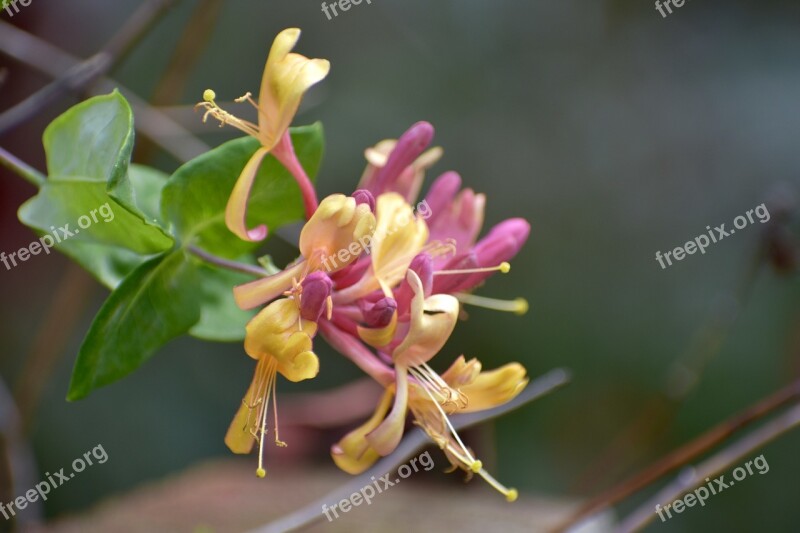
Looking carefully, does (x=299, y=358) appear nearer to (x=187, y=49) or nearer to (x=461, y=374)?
(x=461, y=374)

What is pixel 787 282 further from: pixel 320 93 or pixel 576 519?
pixel 576 519

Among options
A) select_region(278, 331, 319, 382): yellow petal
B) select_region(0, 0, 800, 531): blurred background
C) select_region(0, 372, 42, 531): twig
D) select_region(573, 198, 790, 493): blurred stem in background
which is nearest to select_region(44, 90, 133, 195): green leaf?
select_region(278, 331, 319, 382): yellow petal

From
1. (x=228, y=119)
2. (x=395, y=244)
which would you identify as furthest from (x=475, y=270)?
(x=228, y=119)

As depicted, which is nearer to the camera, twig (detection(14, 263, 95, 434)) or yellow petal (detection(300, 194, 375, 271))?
yellow petal (detection(300, 194, 375, 271))

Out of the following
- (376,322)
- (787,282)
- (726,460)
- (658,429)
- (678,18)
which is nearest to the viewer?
(376,322)

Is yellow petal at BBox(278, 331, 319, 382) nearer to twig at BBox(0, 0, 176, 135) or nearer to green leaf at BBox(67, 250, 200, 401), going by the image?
green leaf at BBox(67, 250, 200, 401)

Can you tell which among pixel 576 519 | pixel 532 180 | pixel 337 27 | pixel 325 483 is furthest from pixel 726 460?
pixel 337 27

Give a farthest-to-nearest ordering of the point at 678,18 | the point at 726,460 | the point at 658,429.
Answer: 1. the point at 678,18
2. the point at 658,429
3. the point at 726,460

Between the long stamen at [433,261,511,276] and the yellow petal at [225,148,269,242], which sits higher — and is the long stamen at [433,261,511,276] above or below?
below
